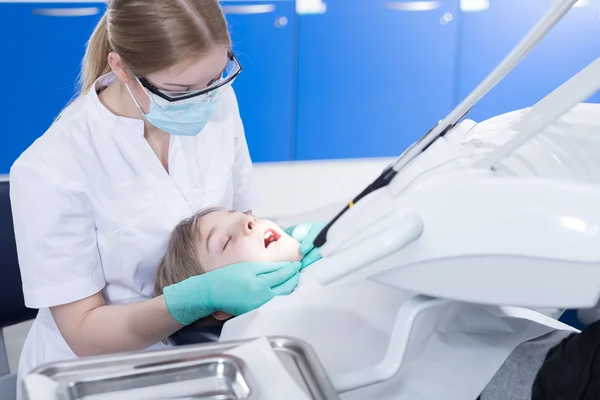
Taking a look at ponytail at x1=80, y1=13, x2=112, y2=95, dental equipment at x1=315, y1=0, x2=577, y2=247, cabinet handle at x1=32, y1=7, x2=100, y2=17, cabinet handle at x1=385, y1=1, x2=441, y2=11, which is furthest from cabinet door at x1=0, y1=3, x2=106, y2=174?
dental equipment at x1=315, y1=0, x2=577, y2=247

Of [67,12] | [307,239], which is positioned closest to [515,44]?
→ [67,12]

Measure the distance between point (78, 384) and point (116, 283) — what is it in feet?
2.48

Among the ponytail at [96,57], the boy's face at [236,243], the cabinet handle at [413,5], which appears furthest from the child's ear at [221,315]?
the cabinet handle at [413,5]

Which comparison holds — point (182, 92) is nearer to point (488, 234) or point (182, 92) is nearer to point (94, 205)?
point (94, 205)

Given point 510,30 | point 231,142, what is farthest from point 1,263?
point 510,30

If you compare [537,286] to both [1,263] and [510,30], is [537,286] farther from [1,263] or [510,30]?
[510,30]

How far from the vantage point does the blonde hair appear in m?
1.28

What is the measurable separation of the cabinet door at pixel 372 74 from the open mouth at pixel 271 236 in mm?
1710

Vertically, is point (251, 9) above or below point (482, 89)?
below

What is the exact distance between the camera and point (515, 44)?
133 inches

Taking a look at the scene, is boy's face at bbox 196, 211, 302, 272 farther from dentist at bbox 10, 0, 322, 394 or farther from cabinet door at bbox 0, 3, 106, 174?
cabinet door at bbox 0, 3, 106, 174

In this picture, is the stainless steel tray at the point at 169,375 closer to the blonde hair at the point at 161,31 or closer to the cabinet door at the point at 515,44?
the blonde hair at the point at 161,31

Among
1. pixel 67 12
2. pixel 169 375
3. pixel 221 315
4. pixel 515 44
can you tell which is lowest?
pixel 221 315

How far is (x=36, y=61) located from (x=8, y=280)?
1.53m
